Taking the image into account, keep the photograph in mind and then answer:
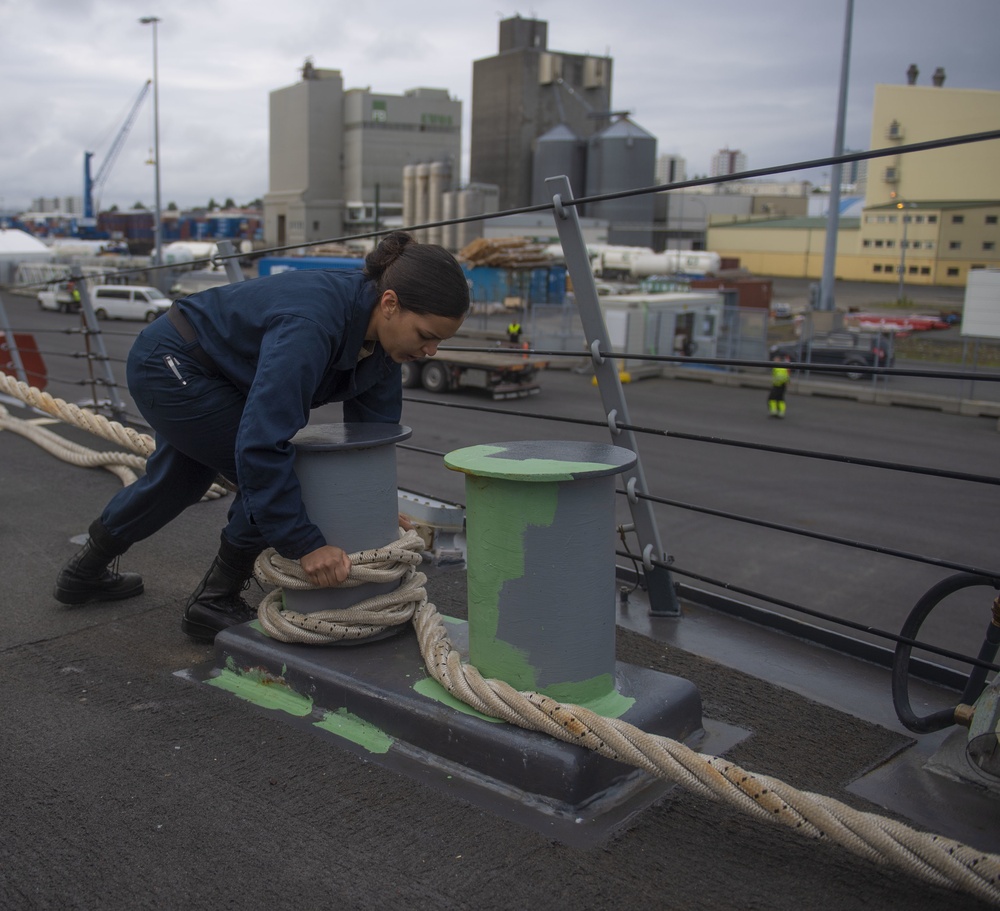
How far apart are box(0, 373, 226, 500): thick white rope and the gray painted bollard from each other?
216 cm

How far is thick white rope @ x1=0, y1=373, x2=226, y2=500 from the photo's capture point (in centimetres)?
507

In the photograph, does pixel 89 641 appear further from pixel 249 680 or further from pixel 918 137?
pixel 918 137

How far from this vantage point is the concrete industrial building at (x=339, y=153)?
278 ft

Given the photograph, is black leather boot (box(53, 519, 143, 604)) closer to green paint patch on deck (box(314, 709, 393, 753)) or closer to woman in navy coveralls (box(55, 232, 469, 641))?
woman in navy coveralls (box(55, 232, 469, 641))

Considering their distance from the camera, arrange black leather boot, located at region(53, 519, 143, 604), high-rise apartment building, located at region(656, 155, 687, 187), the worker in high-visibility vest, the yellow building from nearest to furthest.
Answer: black leather boot, located at region(53, 519, 143, 604) → the worker in high-visibility vest → the yellow building → high-rise apartment building, located at region(656, 155, 687, 187)

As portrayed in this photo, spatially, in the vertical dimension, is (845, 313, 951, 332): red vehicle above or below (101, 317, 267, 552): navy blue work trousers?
below

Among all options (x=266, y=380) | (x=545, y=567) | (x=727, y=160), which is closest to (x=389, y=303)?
(x=266, y=380)

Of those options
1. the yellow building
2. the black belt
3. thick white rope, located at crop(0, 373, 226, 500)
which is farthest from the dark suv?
the yellow building

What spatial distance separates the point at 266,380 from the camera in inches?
95.6

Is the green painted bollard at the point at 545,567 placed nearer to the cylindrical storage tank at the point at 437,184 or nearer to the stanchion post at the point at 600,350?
the stanchion post at the point at 600,350

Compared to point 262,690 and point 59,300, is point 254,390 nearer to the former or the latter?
point 262,690

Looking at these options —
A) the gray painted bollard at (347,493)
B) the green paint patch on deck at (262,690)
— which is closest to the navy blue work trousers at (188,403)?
the gray painted bollard at (347,493)

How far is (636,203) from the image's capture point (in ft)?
265

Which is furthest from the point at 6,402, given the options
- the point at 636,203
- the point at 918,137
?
the point at 636,203
